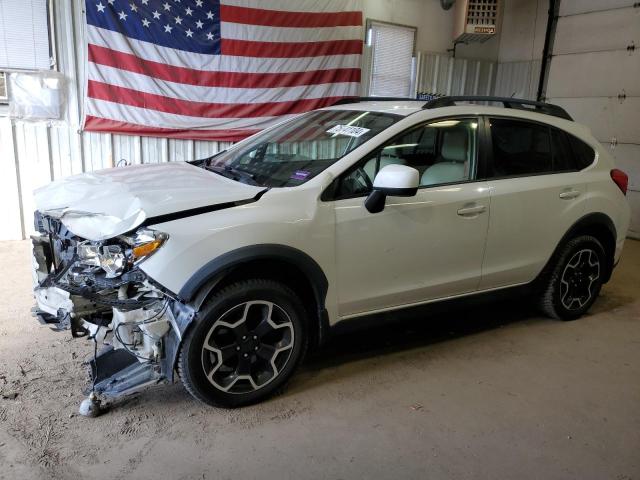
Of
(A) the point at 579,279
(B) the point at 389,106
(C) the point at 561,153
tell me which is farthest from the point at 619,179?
(B) the point at 389,106

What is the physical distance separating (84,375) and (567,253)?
10.8 ft

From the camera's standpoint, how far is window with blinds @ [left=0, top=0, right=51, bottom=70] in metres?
5.06

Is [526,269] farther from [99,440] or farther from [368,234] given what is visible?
[99,440]

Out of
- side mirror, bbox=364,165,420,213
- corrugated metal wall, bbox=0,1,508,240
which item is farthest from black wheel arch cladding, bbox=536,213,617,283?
corrugated metal wall, bbox=0,1,508,240

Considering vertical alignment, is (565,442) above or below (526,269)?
below

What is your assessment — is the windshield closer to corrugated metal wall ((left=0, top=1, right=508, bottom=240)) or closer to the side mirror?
the side mirror

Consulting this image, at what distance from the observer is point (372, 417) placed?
2.70 m

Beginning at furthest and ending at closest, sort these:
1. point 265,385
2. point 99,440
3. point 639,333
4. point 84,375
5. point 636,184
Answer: point 636,184 → point 639,333 → point 84,375 → point 265,385 → point 99,440

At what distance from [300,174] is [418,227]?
2.43 feet

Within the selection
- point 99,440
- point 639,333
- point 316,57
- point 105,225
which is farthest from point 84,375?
point 316,57

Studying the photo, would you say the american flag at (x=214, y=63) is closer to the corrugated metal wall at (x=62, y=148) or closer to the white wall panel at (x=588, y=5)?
the corrugated metal wall at (x=62, y=148)

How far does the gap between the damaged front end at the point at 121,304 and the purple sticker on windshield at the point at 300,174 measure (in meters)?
0.82

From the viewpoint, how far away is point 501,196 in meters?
3.29

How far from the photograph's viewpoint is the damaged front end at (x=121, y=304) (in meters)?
2.40
